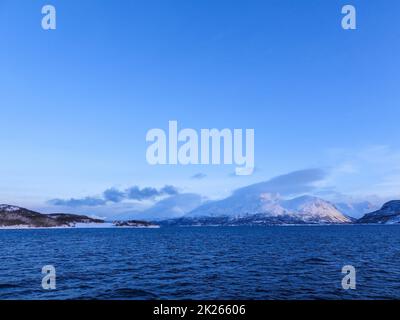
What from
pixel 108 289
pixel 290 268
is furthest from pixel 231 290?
pixel 290 268

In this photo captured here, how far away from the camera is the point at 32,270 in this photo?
4769cm

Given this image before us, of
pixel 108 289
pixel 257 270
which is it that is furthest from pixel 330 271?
pixel 108 289

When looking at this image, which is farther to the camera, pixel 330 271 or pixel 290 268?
pixel 290 268

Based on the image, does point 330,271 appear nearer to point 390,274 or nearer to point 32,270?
point 390,274
